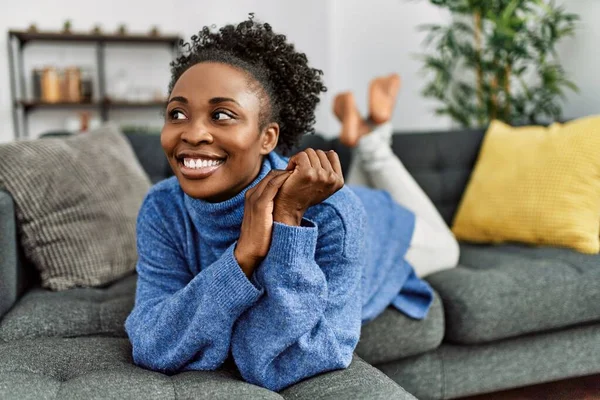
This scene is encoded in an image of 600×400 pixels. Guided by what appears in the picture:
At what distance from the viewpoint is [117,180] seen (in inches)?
64.2

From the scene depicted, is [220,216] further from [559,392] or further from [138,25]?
[138,25]

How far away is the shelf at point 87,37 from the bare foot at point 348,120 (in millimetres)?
3008

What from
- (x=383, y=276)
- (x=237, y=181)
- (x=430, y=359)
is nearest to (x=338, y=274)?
(x=237, y=181)

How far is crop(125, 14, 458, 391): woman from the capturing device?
2.94 ft

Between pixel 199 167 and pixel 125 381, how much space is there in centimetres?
35

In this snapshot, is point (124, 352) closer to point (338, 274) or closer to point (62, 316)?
point (62, 316)

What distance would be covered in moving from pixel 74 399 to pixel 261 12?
4477 millimetres

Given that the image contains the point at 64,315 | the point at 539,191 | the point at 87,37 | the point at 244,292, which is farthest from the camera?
the point at 87,37

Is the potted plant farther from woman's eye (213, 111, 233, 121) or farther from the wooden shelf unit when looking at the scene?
the wooden shelf unit

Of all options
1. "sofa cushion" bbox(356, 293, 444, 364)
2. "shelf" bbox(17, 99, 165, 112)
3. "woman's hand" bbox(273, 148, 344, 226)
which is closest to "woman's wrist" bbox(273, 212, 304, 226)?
"woman's hand" bbox(273, 148, 344, 226)

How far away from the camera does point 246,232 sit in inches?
35.7

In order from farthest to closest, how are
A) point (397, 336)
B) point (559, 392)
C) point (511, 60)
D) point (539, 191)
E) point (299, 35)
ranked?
1. point (299, 35)
2. point (511, 60)
3. point (539, 191)
4. point (559, 392)
5. point (397, 336)

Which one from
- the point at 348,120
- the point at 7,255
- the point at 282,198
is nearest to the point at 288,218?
the point at 282,198

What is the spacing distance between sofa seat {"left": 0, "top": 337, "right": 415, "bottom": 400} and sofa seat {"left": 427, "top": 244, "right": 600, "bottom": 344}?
50cm
